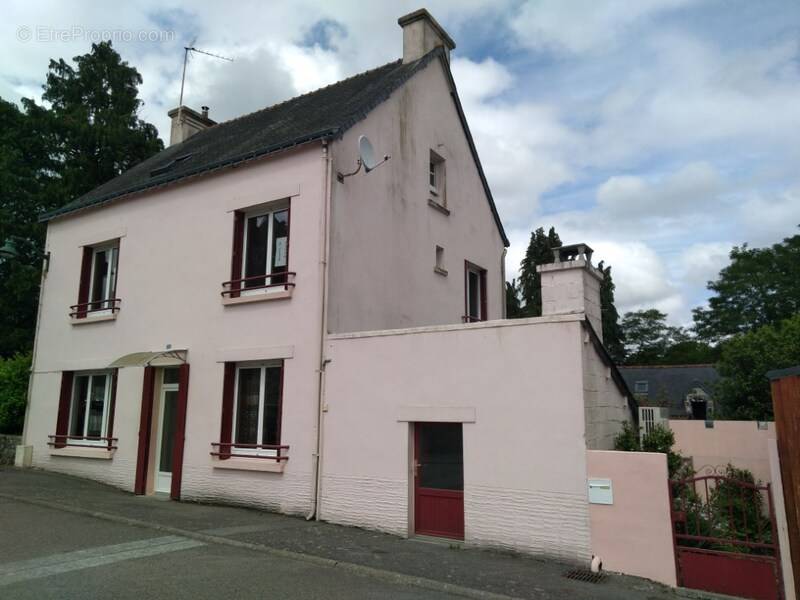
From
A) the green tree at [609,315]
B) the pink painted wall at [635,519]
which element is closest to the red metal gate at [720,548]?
the pink painted wall at [635,519]

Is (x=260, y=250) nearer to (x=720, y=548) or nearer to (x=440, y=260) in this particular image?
(x=440, y=260)

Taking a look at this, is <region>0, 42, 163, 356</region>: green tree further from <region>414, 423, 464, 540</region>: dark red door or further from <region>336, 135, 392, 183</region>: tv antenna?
<region>414, 423, 464, 540</region>: dark red door

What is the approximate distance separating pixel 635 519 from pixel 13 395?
15255 millimetres

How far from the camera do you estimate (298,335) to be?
10.5 m

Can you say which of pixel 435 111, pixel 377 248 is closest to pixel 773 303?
pixel 435 111

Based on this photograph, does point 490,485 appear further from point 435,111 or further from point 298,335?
point 435,111

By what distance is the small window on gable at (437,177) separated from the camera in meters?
14.7

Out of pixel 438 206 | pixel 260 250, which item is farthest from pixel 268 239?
pixel 438 206

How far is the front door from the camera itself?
12.2 metres

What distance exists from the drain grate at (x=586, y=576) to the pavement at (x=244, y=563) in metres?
0.09

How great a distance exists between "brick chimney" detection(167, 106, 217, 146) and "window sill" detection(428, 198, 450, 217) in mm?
9726

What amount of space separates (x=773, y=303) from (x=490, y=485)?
44.7 m

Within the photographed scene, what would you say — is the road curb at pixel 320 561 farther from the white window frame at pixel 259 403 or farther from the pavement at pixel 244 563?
the white window frame at pixel 259 403

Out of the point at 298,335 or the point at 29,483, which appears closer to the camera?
the point at 298,335
